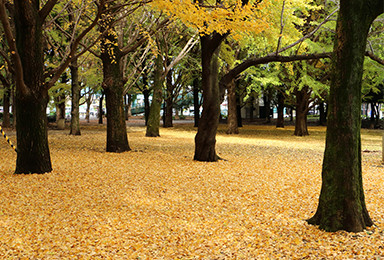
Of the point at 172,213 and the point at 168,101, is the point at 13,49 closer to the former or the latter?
the point at 172,213

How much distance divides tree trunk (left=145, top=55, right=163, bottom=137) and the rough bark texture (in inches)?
259

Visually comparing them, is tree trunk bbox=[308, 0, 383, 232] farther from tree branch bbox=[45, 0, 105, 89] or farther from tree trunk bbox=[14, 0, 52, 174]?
tree trunk bbox=[14, 0, 52, 174]

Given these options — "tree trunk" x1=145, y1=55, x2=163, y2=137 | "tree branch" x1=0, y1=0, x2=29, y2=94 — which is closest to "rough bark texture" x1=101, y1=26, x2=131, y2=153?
"tree branch" x1=0, y1=0, x2=29, y2=94

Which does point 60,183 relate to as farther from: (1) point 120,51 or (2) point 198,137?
(1) point 120,51

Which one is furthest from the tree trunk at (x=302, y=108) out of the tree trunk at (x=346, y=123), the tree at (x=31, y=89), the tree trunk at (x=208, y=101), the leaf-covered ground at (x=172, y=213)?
the tree trunk at (x=346, y=123)

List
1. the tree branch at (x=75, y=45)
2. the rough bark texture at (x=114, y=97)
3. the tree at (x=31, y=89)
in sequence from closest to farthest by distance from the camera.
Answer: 1. the tree branch at (x=75, y=45)
2. the tree at (x=31, y=89)
3. the rough bark texture at (x=114, y=97)

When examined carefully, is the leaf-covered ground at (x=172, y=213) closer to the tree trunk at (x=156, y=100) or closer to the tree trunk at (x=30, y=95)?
the tree trunk at (x=30, y=95)

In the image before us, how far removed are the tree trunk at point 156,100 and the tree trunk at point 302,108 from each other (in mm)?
8858

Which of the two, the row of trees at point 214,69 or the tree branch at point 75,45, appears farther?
the tree branch at point 75,45

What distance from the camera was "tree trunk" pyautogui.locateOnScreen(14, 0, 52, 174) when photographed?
26.9ft

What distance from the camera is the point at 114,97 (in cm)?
1249

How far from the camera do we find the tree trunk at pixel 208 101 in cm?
1045

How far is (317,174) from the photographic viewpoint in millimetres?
9164

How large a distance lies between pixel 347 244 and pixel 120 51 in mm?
10418
